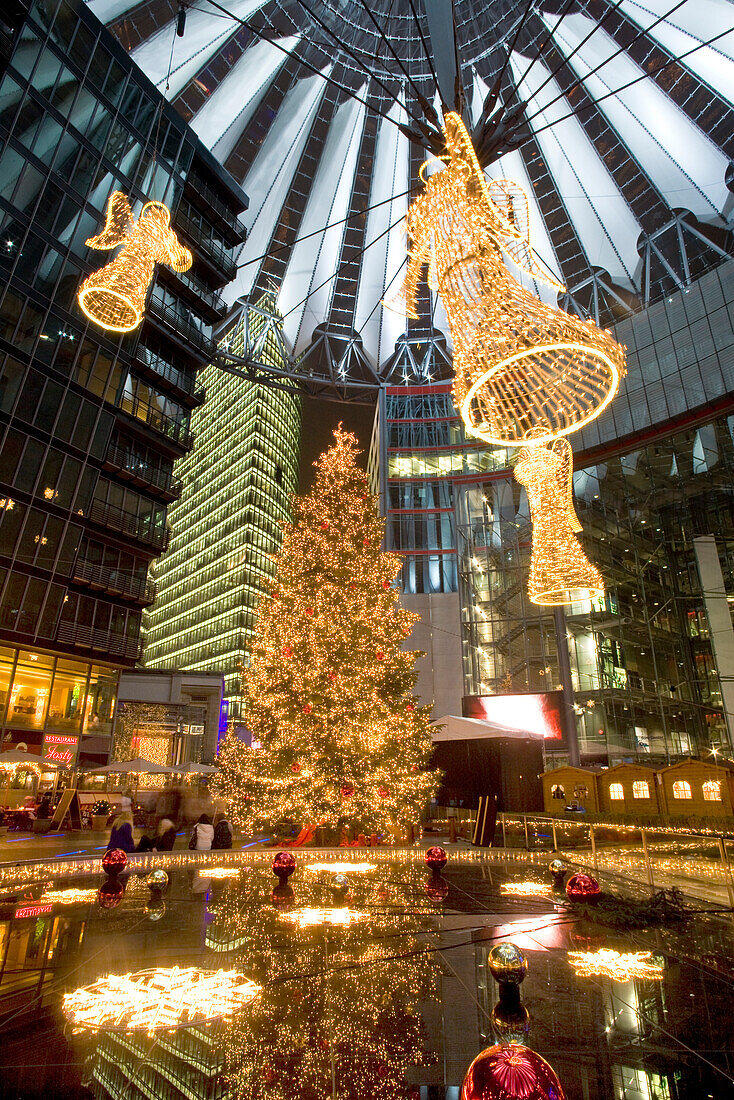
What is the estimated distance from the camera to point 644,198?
27.3 m

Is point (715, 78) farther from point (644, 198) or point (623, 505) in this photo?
point (623, 505)

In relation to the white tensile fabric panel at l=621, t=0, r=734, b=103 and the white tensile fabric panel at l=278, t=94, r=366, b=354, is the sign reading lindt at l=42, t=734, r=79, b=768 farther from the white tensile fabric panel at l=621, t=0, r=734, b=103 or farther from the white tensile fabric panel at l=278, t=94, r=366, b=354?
the white tensile fabric panel at l=621, t=0, r=734, b=103

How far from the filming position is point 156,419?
35.5m

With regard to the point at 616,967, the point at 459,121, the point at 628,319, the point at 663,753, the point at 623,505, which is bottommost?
the point at 616,967

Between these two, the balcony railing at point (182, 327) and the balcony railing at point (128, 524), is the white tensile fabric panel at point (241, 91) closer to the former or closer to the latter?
the balcony railing at point (182, 327)

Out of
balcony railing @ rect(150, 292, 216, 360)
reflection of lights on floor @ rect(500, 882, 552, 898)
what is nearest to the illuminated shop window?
reflection of lights on floor @ rect(500, 882, 552, 898)

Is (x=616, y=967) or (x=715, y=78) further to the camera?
(x=715, y=78)

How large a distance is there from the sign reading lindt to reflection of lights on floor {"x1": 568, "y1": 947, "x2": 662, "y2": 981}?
26.6m

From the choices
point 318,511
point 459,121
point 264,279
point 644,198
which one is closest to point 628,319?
point 644,198

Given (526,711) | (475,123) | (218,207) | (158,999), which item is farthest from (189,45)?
(526,711)

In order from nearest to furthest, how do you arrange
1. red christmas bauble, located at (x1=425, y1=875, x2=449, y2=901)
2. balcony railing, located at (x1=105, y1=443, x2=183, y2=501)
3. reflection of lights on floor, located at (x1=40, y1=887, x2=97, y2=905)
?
reflection of lights on floor, located at (x1=40, y1=887, x2=97, y2=905)
red christmas bauble, located at (x1=425, y1=875, x2=449, y2=901)
balcony railing, located at (x1=105, y1=443, x2=183, y2=501)

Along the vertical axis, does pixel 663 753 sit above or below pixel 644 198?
below

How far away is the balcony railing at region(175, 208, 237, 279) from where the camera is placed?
36.4 metres

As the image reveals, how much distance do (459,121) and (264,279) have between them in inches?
1231
